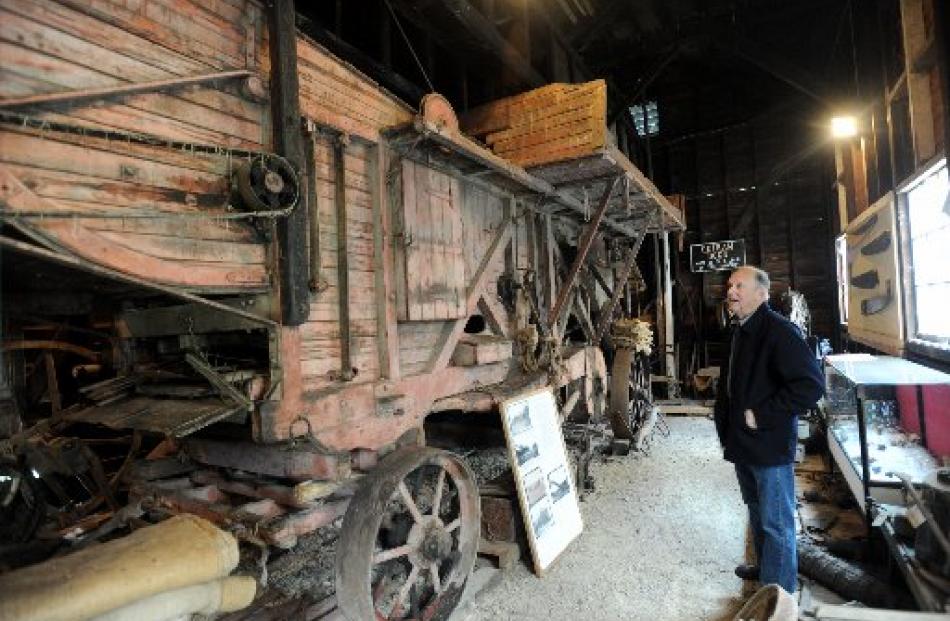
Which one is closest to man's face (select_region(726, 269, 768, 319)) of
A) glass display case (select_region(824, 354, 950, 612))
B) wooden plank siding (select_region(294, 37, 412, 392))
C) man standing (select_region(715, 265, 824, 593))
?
man standing (select_region(715, 265, 824, 593))

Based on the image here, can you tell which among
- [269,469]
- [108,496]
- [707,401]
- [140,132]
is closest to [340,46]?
[140,132]

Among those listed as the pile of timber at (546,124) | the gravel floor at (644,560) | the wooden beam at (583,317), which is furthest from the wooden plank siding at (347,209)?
the wooden beam at (583,317)

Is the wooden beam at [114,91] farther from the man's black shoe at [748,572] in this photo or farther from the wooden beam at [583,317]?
the wooden beam at [583,317]

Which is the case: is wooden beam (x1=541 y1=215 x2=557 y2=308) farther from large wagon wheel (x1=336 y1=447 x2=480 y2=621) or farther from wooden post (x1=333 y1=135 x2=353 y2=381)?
wooden post (x1=333 y1=135 x2=353 y2=381)

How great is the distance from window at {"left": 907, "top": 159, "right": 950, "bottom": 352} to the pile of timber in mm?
2888

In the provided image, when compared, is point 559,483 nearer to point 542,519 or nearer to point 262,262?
point 542,519

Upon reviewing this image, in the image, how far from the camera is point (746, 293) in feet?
13.4

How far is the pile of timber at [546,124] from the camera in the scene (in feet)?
16.8

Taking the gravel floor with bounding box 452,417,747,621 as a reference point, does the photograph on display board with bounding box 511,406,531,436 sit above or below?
above

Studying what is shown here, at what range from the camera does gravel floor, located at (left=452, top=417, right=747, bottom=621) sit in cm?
413

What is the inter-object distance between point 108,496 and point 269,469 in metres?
3.15

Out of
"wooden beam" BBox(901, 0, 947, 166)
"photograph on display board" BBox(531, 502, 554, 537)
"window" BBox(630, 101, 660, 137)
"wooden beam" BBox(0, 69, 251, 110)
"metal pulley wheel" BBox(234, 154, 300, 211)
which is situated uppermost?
"window" BBox(630, 101, 660, 137)

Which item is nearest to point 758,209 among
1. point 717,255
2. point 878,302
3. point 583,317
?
point 717,255

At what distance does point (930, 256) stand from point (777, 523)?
10.1ft
